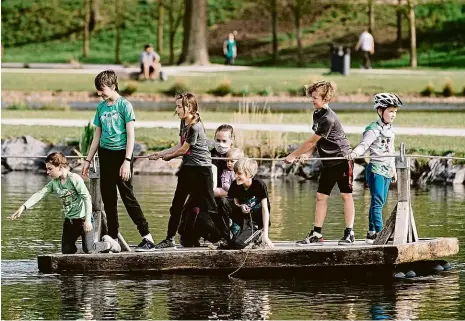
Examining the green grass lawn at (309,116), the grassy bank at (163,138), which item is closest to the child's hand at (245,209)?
the grassy bank at (163,138)

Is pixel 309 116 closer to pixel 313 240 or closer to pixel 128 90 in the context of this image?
pixel 128 90

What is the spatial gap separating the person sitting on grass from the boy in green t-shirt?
1.33 m

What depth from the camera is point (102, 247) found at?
15.2 m

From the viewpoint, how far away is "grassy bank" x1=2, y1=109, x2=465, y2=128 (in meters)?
31.6

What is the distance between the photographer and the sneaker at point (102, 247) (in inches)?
598

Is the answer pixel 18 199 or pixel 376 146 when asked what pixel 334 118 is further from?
pixel 18 199

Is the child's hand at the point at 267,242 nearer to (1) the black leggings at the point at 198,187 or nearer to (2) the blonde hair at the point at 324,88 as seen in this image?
(1) the black leggings at the point at 198,187

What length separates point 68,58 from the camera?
65.1 meters

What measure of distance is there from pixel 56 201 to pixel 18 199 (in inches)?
28.6

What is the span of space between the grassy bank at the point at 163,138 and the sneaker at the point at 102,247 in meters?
11.3

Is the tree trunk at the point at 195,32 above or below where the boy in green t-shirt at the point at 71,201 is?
above

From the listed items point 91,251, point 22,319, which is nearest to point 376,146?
point 91,251

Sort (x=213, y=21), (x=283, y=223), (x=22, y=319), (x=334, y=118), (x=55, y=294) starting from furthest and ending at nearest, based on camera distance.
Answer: (x=213, y=21) < (x=283, y=223) < (x=334, y=118) < (x=55, y=294) < (x=22, y=319)

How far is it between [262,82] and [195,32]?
11.4 meters
